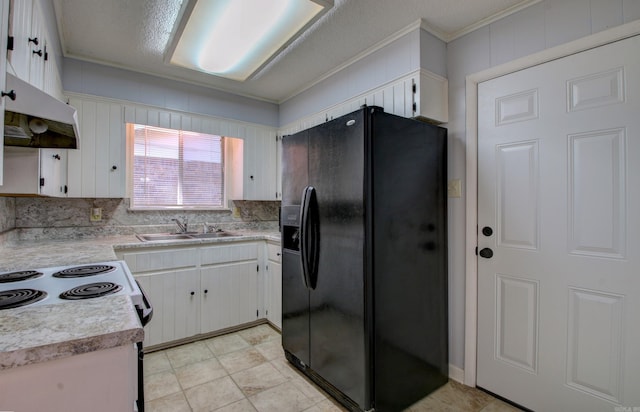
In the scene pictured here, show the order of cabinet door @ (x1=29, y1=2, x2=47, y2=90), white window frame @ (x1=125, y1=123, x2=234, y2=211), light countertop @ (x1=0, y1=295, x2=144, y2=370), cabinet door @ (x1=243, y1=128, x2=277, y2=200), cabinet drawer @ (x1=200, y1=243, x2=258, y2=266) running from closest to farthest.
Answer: light countertop @ (x1=0, y1=295, x2=144, y2=370) < cabinet door @ (x1=29, y1=2, x2=47, y2=90) < cabinet drawer @ (x1=200, y1=243, x2=258, y2=266) < white window frame @ (x1=125, y1=123, x2=234, y2=211) < cabinet door @ (x1=243, y1=128, x2=277, y2=200)

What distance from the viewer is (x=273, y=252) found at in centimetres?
290

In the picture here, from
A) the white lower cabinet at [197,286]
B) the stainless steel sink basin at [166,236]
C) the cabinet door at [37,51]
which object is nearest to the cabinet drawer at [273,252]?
the white lower cabinet at [197,286]

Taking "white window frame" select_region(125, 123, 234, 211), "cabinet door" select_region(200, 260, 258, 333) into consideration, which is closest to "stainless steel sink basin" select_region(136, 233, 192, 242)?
"white window frame" select_region(125, 123, 234, 211)

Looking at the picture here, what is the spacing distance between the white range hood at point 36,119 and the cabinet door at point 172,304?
125 centimetres

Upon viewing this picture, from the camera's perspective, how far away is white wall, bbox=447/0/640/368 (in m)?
1.58

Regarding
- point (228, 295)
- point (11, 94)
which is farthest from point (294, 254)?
point (11, 94)

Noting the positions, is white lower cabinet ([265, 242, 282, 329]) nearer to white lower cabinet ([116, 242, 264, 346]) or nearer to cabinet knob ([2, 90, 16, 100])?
white lower cabinet ([116, 242, 264, 346])

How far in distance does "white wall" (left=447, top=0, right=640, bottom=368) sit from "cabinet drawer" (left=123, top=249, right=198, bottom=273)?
80.8 inches

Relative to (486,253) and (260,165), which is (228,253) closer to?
(260,165)

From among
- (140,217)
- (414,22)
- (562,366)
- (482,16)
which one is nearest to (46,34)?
(140,217)

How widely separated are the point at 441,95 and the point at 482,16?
1.64ft

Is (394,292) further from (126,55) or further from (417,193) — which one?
(126,55)

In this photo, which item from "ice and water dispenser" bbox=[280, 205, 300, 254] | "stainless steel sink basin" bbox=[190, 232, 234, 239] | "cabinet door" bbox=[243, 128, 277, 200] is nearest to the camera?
"ice and water dispenser" bbox=[280, 205, 300, 254]

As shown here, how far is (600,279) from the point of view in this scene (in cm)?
157
